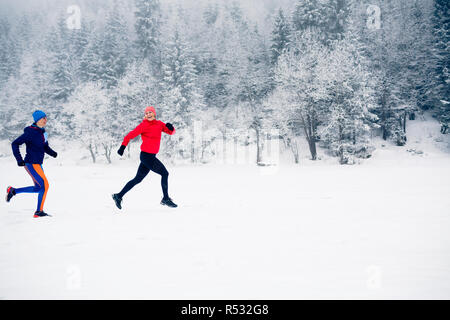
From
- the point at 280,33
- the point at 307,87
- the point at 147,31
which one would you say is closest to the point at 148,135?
the point at 307,87

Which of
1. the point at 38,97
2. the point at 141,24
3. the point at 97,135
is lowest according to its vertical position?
the point at 97,135

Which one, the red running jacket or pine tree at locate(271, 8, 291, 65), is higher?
pine tree at locate(271, 8, 291, 65)

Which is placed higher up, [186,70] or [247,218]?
[186,70]

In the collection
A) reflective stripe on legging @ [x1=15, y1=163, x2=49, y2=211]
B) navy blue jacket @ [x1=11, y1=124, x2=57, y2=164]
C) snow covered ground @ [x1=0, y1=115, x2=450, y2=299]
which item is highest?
navy blue jacket @ [x1=11, y1=124, x2=57, y2=164]

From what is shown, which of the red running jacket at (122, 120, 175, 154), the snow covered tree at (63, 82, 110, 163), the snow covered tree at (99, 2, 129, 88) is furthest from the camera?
the snow covered tree at (99, 2, 129, 88)

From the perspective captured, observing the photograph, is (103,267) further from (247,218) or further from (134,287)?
(247,218)

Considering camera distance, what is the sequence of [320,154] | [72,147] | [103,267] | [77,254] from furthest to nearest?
[72,147] → [320,154] → [77,254] → [103,267]

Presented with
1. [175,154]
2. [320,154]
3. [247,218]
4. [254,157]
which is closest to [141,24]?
[175,154]

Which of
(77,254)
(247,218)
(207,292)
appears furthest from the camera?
(247,218)

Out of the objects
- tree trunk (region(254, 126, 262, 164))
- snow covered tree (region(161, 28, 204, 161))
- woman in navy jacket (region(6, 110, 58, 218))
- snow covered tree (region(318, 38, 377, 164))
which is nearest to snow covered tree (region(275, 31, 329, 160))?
snow covered tree (region(318, 38, 377, 164))

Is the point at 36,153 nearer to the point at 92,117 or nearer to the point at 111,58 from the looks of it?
the point at 92,117

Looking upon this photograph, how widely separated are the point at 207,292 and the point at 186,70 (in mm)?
30868

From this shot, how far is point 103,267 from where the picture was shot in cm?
276

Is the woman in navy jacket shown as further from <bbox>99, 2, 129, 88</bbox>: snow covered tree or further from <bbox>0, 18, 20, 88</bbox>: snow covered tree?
<bbox>0, 18, 20, 88</bbox>: snow covered tree
